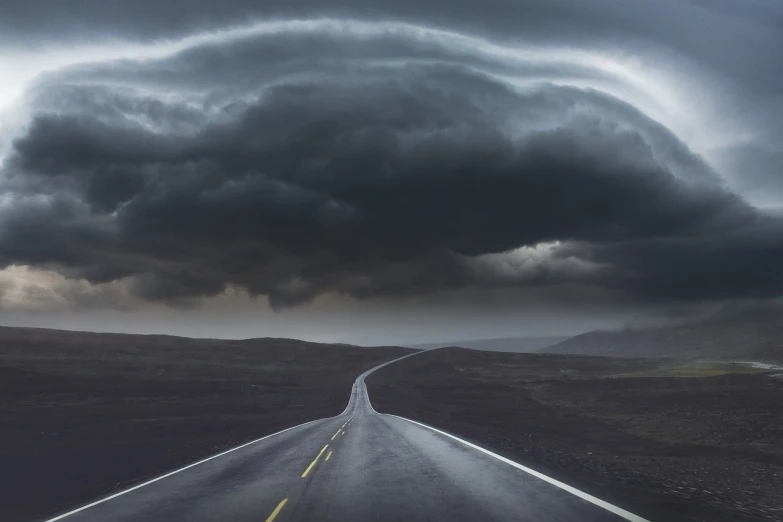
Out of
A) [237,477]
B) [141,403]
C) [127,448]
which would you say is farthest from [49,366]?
[237,477]

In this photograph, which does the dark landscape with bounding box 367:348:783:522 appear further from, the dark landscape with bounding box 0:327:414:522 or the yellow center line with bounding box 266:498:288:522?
the dark landscape with bounding box 0:327:414:522

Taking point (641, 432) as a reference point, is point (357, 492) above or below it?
above

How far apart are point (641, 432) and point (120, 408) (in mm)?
41017

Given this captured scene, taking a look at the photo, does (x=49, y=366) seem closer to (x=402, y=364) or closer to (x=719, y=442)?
(x=402, y=364)

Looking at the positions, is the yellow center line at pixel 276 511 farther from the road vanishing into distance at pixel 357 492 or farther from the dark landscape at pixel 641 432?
the dark landscape at pixel 641 432

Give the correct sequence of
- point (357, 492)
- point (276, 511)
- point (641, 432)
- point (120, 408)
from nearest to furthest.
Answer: point (276, 511)
point (357, 492)
point (641, 432)
point (120, 408)

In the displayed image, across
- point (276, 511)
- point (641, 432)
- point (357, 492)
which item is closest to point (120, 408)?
point (357, 492)

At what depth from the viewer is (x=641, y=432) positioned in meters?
32.4

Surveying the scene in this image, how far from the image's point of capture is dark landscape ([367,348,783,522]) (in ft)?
36.5

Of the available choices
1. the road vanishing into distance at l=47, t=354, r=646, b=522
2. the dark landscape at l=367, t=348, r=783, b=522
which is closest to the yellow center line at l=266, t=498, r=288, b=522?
the road vanishing into distance at l=47, t=354, r=646, b=522

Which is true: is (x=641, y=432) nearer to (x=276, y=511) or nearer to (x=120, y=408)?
Result: (x=276, y=511)

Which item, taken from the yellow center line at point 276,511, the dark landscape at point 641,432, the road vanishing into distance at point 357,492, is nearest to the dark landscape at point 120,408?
the road vanishing into distance at point 357,492

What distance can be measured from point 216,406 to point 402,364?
76863 millimetres

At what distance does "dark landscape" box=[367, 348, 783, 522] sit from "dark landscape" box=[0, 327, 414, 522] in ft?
38.4
